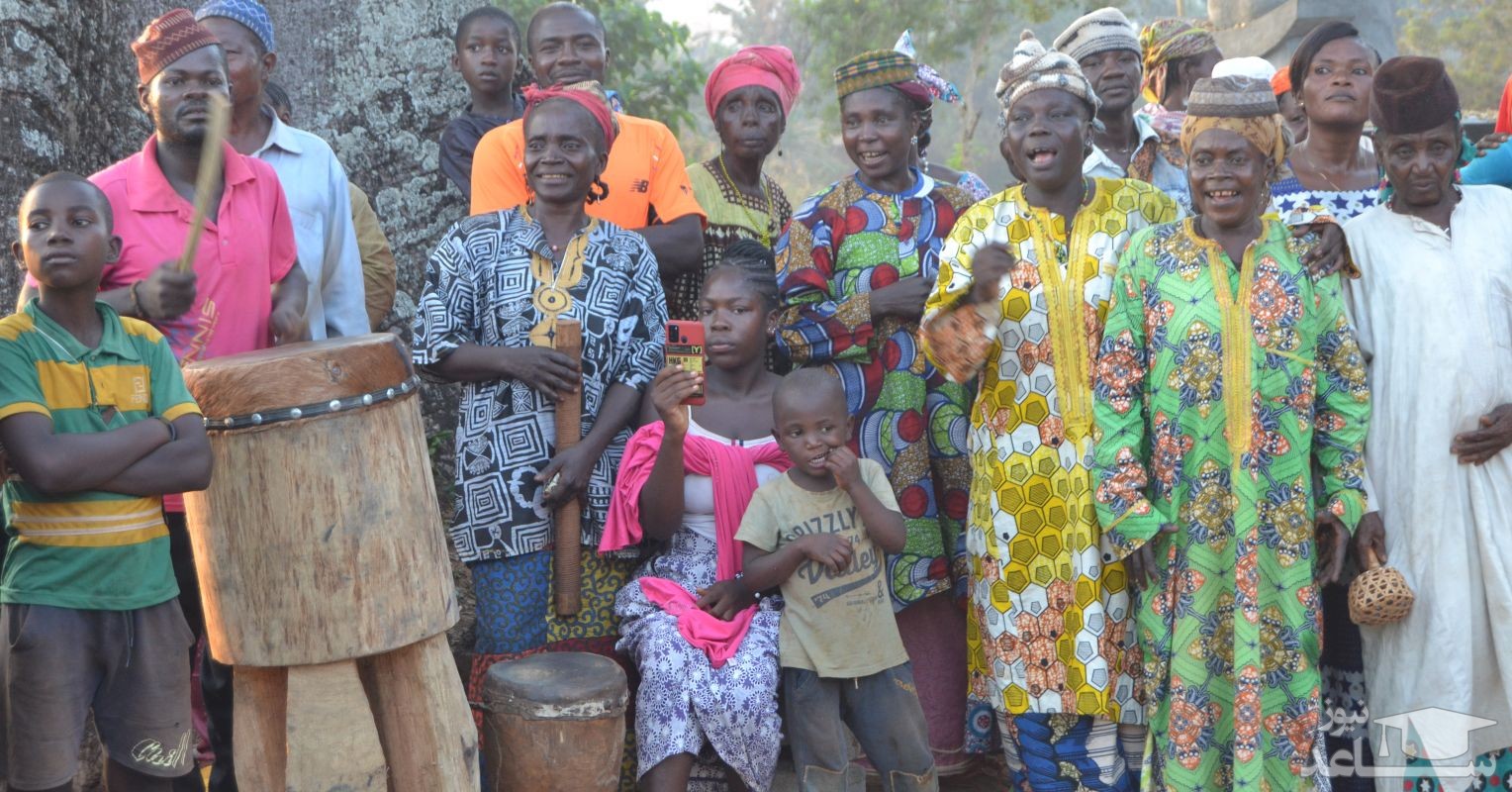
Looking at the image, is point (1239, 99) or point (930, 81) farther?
point (930, 81)

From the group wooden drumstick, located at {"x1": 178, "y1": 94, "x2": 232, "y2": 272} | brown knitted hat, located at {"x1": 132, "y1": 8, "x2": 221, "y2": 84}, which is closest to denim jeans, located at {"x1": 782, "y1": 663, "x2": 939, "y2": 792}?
wooden drumstick, located at {"x1": 178, "y1": 94, "x2": 232, "y2": 272}

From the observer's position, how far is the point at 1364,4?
10250 millimetres

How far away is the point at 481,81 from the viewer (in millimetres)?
5770

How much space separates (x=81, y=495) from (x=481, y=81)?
2.93 metres

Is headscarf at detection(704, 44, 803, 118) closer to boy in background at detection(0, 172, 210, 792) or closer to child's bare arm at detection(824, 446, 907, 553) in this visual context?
child's bare arm at detection(824, 446, 907, 553)

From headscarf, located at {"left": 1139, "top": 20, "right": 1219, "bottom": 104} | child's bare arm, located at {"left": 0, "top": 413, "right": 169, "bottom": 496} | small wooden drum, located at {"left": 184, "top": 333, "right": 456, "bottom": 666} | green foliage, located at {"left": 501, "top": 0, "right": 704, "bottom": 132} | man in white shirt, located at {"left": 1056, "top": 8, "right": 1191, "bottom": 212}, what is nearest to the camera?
child's bare arm, located at {"left": 0, "top": 413, "right": 169, "bottom": 496}

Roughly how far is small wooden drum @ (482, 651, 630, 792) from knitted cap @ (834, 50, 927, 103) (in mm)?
2129

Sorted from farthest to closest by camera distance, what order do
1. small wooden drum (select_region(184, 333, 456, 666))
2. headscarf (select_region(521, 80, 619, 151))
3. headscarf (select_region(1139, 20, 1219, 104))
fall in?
headscarf (select_region(1139, 20, 1219, 104)) < headscarf (select_region(521, 80, 619, 151)) < small wooden drum (select_region(184, 333, 456, 666))

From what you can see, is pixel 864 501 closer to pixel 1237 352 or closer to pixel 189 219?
pixel 1237 352

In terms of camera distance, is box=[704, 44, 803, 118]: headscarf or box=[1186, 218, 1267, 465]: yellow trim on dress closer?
box=[1186, 218, 1267, 465]: yellow trim on dress

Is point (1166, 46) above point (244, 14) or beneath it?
above

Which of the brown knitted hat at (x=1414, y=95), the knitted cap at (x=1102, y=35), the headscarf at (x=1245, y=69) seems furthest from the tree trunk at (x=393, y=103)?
the brown knitted hat at (x=1414, y=95)

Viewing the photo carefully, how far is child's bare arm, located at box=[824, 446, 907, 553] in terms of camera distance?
4.10m

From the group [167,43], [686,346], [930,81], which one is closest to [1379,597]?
[686,346]
